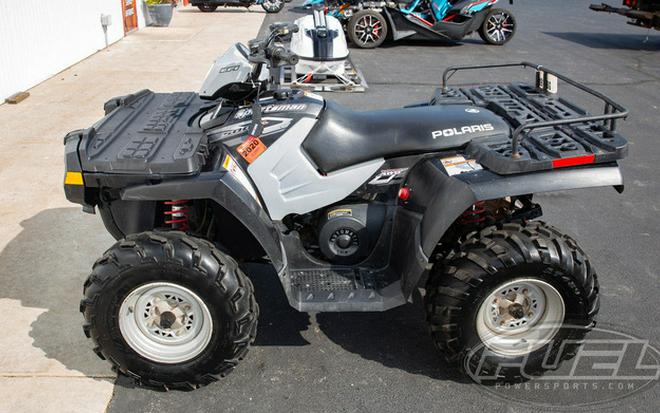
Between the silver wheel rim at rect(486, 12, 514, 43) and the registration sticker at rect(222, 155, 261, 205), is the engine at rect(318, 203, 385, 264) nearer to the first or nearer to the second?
the registration sticker at rect(222, 155, 261, 205)

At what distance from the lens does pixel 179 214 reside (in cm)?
364

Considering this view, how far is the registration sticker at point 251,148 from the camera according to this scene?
353cm

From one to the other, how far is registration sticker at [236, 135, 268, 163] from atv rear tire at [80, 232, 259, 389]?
555mm

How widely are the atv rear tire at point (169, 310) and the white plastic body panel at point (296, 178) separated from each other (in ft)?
1.61

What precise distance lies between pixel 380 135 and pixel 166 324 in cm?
157

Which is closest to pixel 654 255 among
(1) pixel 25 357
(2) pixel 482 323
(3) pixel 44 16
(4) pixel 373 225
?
(2) pixel 482 323

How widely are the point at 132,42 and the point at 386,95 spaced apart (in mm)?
6642

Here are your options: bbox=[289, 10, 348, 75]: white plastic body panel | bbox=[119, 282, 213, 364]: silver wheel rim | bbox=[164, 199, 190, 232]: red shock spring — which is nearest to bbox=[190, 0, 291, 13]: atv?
bbox=[289, 10, 348, 75]: white plastic body panel

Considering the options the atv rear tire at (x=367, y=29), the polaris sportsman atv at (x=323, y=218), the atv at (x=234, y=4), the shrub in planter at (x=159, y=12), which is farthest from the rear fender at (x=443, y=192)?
the atv at (x=234, y=4)

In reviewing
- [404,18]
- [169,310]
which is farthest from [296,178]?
[404,18]

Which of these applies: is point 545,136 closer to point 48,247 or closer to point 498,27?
point 48,247

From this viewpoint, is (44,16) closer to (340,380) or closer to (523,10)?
(340,380)

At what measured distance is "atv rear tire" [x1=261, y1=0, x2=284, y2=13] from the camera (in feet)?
62.1

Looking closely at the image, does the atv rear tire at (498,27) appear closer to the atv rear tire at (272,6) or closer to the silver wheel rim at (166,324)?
the atv rear tire at (272,6)
